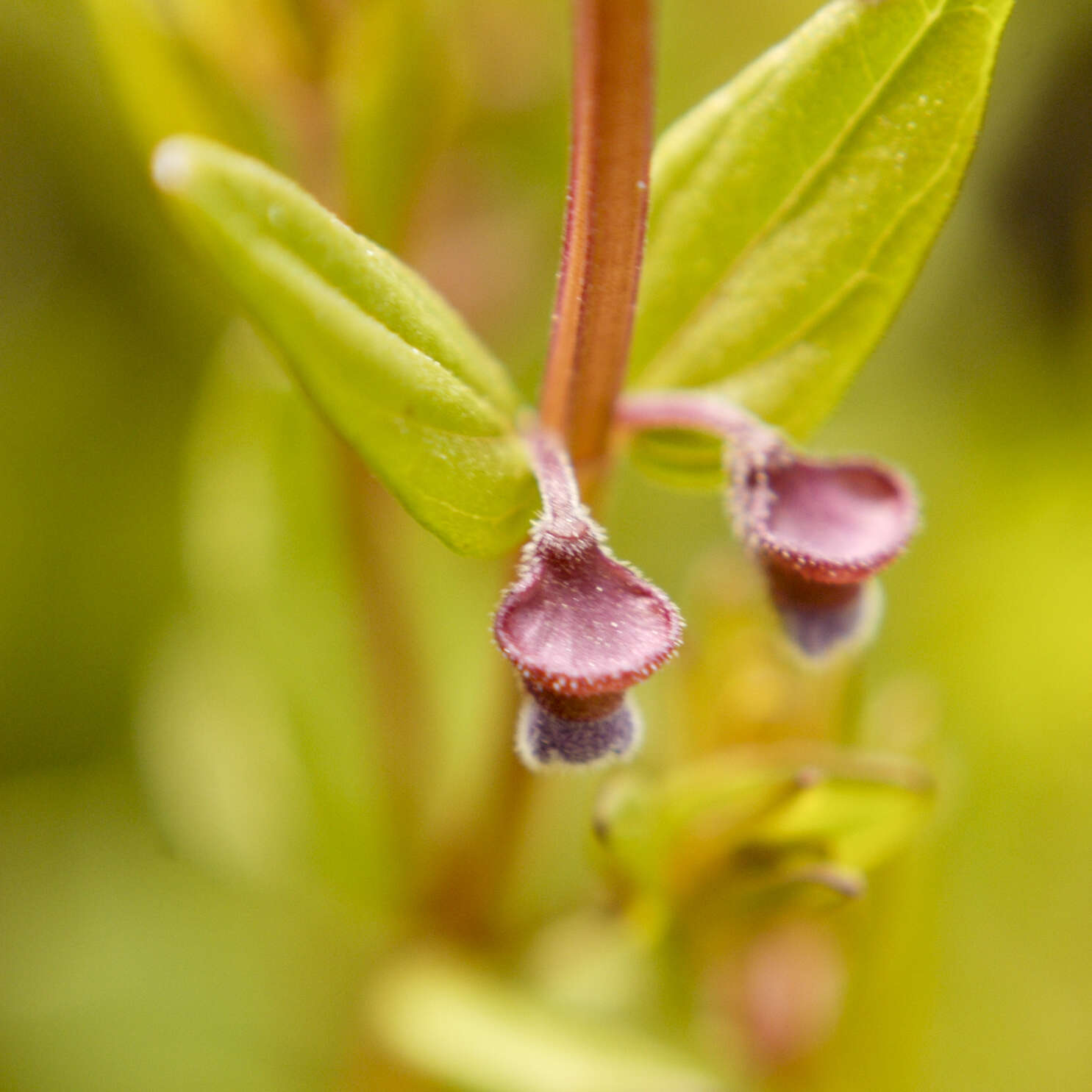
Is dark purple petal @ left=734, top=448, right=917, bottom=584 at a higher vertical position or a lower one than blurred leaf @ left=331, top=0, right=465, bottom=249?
lower

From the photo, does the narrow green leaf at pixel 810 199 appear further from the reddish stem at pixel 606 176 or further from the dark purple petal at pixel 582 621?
the dark purple petal at pixel 582 621

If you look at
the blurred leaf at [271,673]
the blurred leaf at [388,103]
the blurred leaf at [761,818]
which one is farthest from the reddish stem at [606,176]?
the blurred leaf at [271,673]

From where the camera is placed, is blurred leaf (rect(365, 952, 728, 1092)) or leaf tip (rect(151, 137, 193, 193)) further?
blurred leaf (rect(365, 952, 728, 1092))

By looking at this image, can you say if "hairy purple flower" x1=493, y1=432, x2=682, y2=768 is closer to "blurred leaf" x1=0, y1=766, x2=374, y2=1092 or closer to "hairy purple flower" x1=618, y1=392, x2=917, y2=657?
"hairy purple flower" x1=618, y1=392, x2=917, y2=657

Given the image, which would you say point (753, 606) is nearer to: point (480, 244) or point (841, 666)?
point (841, 666)

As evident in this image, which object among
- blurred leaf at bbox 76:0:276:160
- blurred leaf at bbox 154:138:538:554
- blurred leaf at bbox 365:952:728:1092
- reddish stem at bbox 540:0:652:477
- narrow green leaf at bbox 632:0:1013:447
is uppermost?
blurred leaf at bbox 76:0:276:160

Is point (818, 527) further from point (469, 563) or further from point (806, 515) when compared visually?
point (469, 563)

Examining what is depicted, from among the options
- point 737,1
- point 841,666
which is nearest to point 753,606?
point 841,666

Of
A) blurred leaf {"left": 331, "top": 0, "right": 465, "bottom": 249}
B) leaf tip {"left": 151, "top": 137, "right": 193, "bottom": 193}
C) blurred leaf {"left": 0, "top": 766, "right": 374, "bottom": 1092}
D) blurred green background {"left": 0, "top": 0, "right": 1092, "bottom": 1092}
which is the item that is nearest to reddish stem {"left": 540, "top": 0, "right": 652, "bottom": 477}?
leaf tip {"left": 151, "top": 137, "right": 193, "bottom": 193}
